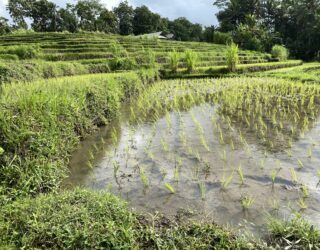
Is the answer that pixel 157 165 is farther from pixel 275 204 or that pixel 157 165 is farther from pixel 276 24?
pixel 276 24

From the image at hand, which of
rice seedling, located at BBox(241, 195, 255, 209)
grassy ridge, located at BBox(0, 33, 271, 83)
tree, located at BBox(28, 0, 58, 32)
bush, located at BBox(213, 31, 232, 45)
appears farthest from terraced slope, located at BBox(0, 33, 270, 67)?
tree, located at BBox(28, 0, 58, 32)

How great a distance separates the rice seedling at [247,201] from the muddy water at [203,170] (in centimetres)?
4

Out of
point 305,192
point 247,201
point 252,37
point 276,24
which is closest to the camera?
point 247,201

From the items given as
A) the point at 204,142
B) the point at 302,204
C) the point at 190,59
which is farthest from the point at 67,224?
the point at 190,59

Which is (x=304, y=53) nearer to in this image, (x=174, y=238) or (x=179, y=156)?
(x=179, y=156)

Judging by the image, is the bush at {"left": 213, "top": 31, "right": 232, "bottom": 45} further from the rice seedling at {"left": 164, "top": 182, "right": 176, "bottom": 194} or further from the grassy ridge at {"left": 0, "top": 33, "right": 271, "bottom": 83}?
the rice seedling at {"left": 164, "top": 182, "right": 176, "bottom": 194}

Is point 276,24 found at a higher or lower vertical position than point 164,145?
higher

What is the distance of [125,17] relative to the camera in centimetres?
5447

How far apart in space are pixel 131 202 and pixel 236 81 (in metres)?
10.2

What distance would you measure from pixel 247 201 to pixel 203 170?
3.52ft

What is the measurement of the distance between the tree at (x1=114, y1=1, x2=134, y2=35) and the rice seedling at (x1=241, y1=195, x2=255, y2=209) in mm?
52366

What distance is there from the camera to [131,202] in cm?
405

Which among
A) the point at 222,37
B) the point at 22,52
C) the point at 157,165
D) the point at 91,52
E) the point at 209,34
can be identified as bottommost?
the point at 157,165

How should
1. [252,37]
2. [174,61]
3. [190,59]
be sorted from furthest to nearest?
[252,37] → [174,61] → [190,59]
